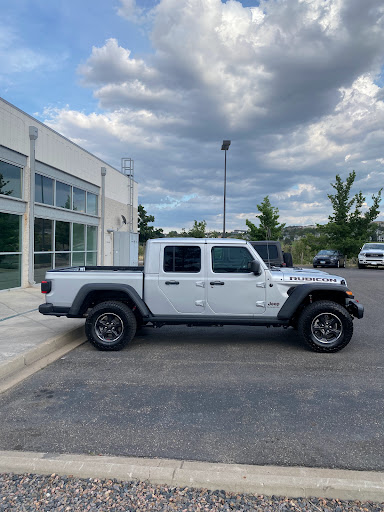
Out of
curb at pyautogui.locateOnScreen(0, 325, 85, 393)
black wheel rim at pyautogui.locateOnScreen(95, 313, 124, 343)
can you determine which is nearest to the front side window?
black wheel rim at pyautogui.locateOnScreen(95, 313, 124, 343)

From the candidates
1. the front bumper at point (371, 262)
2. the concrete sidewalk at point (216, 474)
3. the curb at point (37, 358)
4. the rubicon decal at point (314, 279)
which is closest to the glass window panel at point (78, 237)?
the curb at point (37, 358)

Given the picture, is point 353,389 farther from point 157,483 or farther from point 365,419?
point 157,483

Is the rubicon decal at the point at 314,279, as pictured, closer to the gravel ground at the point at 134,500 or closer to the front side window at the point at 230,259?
→ the front side window at the point at 230,259

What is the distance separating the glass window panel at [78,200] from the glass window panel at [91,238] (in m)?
1.37

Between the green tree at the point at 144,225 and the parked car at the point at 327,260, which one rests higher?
the green tree at the point at 144,225

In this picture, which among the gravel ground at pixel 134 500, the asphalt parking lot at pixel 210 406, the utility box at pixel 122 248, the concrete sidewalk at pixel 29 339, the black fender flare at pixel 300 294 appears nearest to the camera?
the gravel ground at pixel 134 500

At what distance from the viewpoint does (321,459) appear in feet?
10.1

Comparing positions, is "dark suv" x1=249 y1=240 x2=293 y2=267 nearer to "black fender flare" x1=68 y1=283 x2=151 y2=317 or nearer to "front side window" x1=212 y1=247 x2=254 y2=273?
"front side window" x1=212 y1=247 x2=254 y2=273

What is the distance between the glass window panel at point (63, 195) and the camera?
15.7 m

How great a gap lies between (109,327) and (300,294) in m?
3.12

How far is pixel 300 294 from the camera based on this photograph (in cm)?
611

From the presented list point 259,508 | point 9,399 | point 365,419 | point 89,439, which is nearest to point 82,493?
point 89,439

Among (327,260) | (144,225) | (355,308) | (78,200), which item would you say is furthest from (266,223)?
(355,308)

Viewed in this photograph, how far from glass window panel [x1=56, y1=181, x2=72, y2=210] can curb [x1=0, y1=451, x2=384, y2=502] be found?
1387cm
